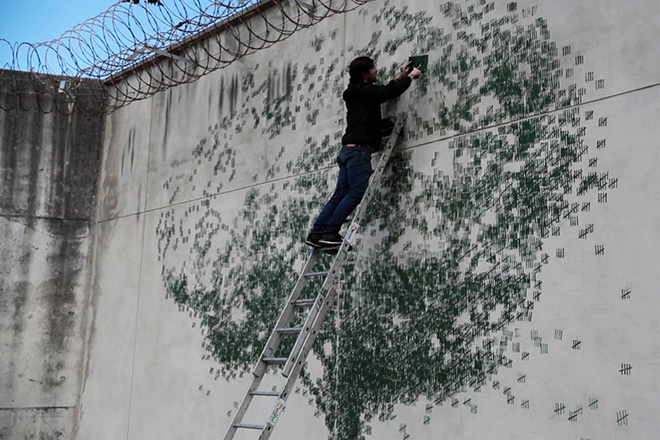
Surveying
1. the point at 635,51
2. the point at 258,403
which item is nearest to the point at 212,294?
the point at 258,403

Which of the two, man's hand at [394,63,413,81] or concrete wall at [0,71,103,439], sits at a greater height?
concrete wall at [0,71,103,439]

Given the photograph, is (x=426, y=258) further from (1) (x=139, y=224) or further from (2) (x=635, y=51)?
(1) (x=139, y=224)

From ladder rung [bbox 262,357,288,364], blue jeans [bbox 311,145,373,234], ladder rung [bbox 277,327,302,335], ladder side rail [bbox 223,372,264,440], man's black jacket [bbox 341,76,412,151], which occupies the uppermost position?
man's black jacket [bbox 341,76,412,151]

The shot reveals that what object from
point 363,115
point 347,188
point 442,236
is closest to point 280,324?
point 347,188

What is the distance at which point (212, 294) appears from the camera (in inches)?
263

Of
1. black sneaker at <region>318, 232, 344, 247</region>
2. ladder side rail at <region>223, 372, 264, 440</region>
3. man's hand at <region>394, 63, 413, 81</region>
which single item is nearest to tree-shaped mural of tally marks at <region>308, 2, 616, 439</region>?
man's hand at <region>394, 63, 413, 81</region>

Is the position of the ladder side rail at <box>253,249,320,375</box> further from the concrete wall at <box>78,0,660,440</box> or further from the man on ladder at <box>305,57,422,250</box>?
the concrete wall at <box>78,0,660,440</box>

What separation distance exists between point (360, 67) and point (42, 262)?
4.67 m

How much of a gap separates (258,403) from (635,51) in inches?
139

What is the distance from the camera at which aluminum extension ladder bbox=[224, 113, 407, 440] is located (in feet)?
14.3

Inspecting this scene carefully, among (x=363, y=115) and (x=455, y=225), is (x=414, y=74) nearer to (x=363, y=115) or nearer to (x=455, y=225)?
(x=363, y=115)

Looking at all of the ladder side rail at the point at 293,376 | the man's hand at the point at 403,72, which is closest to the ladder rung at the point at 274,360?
the ladder side rail at the point at 293,376

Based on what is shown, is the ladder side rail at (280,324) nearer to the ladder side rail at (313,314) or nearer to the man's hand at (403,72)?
the ladder side rail at (313,314)

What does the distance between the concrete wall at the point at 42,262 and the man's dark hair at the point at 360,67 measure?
449 centimetres
